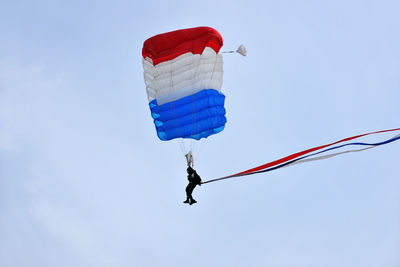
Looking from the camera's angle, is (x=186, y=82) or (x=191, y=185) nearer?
(x=191, y=185)

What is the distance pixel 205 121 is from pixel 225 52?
1767 mm

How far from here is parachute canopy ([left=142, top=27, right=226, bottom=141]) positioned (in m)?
15.6

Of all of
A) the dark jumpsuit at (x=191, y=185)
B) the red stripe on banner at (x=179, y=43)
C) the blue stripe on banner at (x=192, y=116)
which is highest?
the red stripe on banner at (x=179, y=43)

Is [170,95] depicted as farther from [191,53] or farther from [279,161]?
[279,161]

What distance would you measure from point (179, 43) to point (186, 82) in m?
0.98

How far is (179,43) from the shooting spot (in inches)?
620

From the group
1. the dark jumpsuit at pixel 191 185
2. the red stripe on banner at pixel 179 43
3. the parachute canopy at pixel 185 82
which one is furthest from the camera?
the parachute canopy at pixel 185 82

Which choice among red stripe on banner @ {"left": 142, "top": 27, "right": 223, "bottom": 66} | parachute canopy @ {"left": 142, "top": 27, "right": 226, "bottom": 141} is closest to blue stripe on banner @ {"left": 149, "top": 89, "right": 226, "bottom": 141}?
parachute canopy @ {"left": 142, "top": 27, "right": 226, "bottom": 141}

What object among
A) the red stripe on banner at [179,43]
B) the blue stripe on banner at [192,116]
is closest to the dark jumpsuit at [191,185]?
Answer: the blue stripe on banner at [192,116]

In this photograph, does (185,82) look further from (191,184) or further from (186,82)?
(191,184)

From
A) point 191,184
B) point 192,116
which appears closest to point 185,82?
point 192,116

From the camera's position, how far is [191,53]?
51.1 ft

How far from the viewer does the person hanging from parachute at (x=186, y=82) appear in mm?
15578

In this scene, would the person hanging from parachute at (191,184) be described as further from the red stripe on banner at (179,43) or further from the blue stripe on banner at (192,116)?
the red stripe on banner at (179,43)
